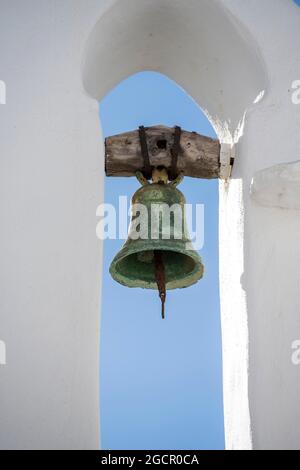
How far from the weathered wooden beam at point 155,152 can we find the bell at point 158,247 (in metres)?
0.08

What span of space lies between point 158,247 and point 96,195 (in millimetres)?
298

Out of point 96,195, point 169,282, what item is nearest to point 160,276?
point 169,282

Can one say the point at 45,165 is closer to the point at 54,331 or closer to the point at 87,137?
the point at 87,137

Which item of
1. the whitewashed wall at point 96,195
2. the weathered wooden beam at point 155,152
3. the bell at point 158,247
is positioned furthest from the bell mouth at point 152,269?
the weathered wooden beam at point 155,152

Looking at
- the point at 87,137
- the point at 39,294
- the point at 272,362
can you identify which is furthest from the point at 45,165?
the point at 272,362

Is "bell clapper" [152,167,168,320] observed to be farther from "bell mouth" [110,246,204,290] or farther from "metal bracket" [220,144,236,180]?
"metal bracket" [220,144,236,180]

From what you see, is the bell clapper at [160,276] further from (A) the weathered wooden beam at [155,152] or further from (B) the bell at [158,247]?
(A) the weathered wooden beam at [155,152]

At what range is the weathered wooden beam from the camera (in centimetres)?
406

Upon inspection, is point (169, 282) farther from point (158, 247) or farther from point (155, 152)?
point (155, 152)

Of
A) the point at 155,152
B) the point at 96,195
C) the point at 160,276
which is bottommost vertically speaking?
the point at 160,276

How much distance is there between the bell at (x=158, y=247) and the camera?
3930 mm

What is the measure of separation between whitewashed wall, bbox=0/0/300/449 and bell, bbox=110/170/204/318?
170 millimetres

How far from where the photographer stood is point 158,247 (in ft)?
12.7

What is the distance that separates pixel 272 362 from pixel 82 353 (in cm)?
66
